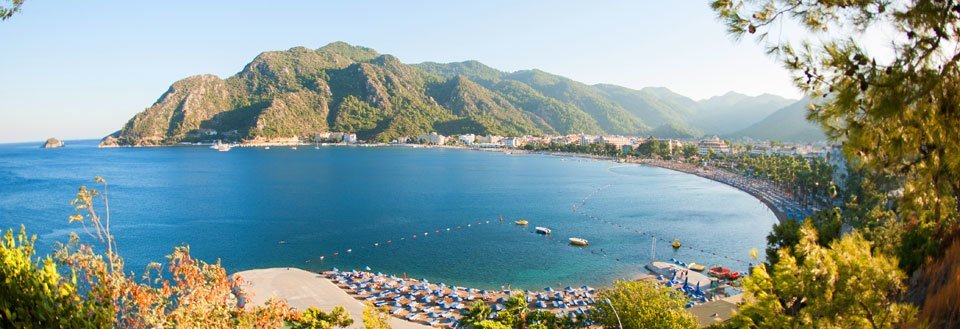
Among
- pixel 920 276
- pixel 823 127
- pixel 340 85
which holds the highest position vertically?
pixel 340 85

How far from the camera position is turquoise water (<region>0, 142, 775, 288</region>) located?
30812 mm

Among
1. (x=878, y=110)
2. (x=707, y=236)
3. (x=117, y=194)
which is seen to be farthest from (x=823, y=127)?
(x=117, y=194)

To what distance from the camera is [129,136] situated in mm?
158125

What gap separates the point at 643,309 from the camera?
14734 mm

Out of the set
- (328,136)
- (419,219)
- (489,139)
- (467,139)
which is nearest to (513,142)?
(489,139)

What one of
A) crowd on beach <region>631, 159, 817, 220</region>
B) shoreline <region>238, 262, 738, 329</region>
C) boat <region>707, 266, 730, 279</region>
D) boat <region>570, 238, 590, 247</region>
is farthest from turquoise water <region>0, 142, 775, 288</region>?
shoreline <region>238, 262, 738, 329</region>

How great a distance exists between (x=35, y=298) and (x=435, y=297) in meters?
19.4

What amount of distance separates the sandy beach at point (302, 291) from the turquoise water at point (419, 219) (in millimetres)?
2761

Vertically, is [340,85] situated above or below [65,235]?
above

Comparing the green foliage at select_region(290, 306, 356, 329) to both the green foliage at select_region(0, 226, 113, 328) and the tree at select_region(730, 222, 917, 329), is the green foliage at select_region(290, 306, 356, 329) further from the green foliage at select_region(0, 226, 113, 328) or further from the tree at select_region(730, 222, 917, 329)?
the tree at select_region(730, 222, 917, 329)

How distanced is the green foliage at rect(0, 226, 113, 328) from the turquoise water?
22867mm

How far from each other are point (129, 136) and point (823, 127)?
196166 millimetres

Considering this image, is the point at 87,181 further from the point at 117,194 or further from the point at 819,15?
the point at 819,15

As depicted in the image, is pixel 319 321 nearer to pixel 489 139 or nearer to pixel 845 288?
pixel 845 288
